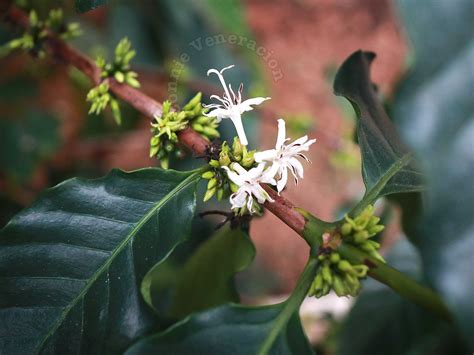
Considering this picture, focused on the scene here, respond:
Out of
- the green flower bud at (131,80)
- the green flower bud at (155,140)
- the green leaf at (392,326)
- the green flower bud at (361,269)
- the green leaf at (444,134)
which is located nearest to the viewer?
the green leaf at (444,134)

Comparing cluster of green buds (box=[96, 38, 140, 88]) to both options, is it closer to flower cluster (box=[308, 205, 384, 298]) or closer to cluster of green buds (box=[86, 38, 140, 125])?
cluster of green buds (box=[86, 38, 140, 125])

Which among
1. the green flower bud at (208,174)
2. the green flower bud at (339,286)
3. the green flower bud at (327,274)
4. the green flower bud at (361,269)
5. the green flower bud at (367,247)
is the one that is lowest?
the green flower bud at (339,286)

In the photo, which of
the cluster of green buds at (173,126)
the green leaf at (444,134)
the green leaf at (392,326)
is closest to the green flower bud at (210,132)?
the cluster of green buds at (173,126)

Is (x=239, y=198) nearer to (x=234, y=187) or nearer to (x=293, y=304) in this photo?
(x=234, y=187)

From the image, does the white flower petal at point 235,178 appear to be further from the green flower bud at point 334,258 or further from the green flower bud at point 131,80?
the green flower bud at point 131,80

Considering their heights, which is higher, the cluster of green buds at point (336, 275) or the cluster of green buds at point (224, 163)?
the cluster of green buds at point (224, 163)

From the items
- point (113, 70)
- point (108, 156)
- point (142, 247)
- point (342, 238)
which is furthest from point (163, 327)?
point (108, 156)

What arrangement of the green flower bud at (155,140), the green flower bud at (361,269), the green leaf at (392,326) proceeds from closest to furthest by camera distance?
1. the green flower bud at (361,269)
2. the green flower bud at (155,140)
3. the green leaf at (392,326)

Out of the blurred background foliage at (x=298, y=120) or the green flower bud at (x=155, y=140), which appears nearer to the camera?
the blurred background foliage at (x=298, y=120)

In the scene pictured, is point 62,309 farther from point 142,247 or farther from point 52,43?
point 52,43
